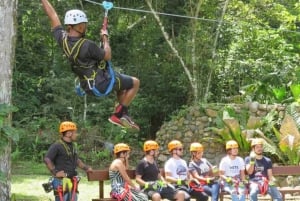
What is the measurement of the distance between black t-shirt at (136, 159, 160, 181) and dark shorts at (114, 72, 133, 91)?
1690mm

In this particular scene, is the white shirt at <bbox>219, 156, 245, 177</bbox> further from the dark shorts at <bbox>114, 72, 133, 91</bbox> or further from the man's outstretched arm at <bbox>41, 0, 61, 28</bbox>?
the man's outstretched arm at <bbox>41, 0, 61, 28</bbox>

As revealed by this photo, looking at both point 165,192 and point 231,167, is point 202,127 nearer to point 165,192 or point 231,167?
point 231,167

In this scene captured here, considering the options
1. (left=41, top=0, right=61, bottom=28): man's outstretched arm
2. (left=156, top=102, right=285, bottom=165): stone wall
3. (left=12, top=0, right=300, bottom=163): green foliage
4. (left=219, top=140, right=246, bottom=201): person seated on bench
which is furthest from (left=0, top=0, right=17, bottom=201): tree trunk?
(left=12, top=0, right=300, bottom=163): green foliage

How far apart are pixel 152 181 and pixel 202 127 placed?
6002 millimetres

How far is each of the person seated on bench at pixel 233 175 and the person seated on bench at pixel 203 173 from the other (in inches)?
5.0

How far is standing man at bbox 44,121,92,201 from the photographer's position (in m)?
6.84

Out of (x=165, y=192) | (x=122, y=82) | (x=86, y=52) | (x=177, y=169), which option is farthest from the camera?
(x=177, y=169)

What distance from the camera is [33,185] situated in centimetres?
1094

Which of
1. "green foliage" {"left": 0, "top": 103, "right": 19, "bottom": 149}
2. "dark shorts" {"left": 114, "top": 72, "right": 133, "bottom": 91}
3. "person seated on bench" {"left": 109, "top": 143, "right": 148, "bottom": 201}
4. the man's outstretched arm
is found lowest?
"person seated on bench" {"left": 109, "top": 143, "right": 148, "bottom": 201}

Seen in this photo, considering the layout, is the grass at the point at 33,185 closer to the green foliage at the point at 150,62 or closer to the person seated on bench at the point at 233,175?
the green foliage at the point at 150,62

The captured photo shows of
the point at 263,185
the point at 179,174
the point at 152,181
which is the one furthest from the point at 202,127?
the point at 152,181

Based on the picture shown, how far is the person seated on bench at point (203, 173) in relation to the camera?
785 cm

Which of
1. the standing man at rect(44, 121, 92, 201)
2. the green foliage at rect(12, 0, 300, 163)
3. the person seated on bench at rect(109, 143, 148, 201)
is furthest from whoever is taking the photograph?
the green foliage at rect(12, 0, 300, 163)

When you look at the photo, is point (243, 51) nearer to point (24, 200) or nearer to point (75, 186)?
point (24, 200)
